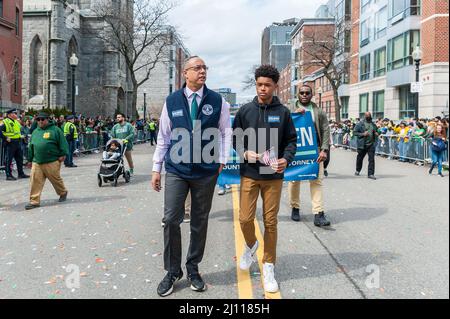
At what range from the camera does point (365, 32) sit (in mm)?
45219

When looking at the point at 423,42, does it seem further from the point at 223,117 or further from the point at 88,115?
the point at 88,115

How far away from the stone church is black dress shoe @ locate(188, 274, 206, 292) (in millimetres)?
45729

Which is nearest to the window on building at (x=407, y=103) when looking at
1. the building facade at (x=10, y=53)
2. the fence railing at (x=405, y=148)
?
the fence railing at (x=405, y=148)

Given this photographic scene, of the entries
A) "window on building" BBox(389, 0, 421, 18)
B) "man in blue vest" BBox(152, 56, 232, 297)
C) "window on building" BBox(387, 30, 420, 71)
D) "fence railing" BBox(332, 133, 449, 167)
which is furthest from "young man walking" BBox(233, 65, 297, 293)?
"window on building" BBox(389, 0, 421, 18)

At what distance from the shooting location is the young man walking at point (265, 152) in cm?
450

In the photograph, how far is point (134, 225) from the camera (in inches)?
293

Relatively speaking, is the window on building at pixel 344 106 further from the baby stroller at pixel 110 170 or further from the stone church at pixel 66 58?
the baby stroller at pixel 110 170

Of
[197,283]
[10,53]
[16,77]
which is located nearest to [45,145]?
[197,283]

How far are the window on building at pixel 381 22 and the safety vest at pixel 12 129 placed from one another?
1291 inches

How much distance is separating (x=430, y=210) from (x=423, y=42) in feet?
85.3

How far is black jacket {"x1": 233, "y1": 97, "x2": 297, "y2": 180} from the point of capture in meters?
4.58

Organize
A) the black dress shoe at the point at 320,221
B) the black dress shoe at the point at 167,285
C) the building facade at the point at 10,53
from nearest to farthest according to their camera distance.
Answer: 1. the black dress shoe at the point at 167,285
2. the black dress shoe at the point at 320,221
3. the building facade at the point at 10,53

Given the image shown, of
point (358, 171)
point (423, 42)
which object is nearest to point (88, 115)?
point (423, 42)

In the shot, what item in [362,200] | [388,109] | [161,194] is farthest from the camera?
[388,109]
